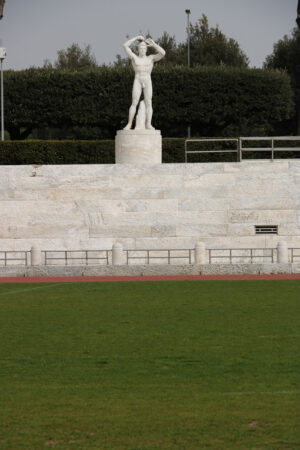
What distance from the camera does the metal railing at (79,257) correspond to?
92.4 feet

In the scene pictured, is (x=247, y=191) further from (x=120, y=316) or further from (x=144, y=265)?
(x=120, y=316)

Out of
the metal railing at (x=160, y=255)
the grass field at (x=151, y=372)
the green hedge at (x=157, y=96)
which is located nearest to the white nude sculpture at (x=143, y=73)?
the metal railing at (x=160, y=255)

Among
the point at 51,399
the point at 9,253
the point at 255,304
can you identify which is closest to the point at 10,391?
the point at 51,399

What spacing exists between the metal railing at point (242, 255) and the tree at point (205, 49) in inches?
1733

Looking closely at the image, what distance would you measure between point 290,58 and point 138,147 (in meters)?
37.6

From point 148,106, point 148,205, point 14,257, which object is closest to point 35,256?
point 14,257

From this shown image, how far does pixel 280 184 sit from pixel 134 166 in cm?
428

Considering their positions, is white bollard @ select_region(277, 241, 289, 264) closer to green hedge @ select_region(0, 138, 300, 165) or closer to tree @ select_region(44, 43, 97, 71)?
green hedge @ select_region(0, 138, 300, 165)

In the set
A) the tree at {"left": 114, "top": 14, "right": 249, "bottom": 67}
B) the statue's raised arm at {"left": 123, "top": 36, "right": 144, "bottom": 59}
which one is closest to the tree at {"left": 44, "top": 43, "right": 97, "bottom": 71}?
the tree at {"left": 114, "top": 14, "right": 249, "bottom": 67}

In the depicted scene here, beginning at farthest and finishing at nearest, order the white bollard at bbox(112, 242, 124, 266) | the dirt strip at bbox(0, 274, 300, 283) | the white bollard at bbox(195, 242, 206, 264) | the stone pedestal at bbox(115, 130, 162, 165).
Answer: the stone pedestal at bbox(115, 130, 162, 165)
the white bollard at bbox(112, 242, 124, 266)
the white bollard at bbox(195, 242, 206, 264)
the dirt strip at bbox(0, 274, 300, 283)

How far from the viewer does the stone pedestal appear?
30.9 metres

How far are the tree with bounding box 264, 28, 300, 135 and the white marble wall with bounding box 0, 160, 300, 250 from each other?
117 ft

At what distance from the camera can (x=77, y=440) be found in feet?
29.5

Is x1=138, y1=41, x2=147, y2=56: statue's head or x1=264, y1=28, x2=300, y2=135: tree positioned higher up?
x1=264, y1=28, x2=300, y2=135: tree
